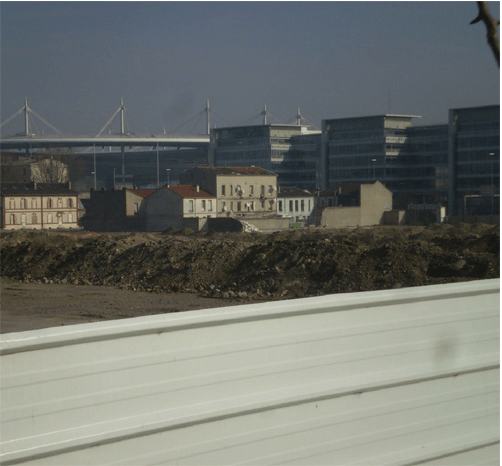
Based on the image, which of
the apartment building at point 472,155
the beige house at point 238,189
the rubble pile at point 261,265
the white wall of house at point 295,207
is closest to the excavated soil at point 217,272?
the rubble pile at point 261,265

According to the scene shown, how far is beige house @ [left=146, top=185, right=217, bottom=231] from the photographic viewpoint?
44875 millimetres

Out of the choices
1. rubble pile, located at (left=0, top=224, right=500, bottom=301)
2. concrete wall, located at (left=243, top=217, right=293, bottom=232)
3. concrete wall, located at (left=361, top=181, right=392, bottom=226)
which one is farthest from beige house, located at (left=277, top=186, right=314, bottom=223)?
Result: rubble pile, located at (left=0, top=224, right=500, bottom=301)

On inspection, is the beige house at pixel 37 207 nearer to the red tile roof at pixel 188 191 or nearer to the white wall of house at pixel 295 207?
the red tile roof at pixel 188 191

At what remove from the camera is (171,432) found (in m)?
1.65

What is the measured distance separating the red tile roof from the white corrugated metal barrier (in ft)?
142

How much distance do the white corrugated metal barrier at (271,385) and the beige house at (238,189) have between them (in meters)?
44.7

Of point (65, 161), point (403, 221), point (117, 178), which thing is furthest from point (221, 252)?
point (117, 178)

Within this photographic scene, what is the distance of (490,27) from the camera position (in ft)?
5.89

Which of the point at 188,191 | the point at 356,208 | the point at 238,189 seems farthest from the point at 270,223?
the point at 356,208

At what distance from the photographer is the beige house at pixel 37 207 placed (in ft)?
147

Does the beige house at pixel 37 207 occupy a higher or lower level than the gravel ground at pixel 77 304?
higher

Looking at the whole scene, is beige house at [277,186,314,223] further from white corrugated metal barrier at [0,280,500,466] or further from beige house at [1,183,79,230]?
white corrugated metal barrier at [0,280,500,466]

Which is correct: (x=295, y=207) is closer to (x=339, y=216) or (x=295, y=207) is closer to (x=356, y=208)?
(x=339, y=216)

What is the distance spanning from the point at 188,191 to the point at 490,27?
44536 mm
